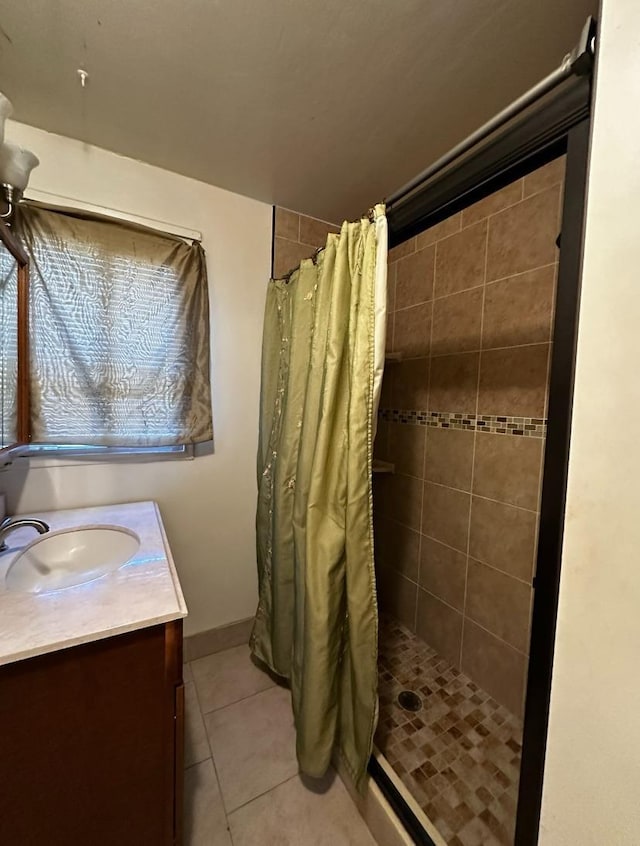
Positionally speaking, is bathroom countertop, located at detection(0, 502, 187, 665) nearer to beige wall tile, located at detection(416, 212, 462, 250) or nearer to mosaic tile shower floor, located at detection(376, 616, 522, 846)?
mosaic tile shower floor, located at detection(376, 616, 522, 846)

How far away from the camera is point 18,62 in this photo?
915 millimetres

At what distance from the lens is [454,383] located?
149 centimetres

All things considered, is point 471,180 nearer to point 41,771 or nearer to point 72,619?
point 72,619

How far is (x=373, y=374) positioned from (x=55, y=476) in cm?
128

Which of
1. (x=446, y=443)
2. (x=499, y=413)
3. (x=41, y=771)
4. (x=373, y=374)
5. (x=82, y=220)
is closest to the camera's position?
(x=41, y=771)

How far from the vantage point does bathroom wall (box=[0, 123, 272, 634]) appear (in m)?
1.23

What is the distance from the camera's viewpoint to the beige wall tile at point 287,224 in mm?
1587

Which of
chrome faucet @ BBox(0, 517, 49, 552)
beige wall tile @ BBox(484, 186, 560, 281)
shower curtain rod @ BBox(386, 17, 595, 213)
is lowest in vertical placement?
chrome faucet @ BBox(0, 517, 49, 552)

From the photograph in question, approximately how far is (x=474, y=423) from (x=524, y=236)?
2.46 feet

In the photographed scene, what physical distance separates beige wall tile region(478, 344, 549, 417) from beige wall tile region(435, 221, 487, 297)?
0.35 m

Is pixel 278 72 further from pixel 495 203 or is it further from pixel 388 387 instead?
pixel 388 387

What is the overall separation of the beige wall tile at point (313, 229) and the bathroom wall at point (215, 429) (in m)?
0.18

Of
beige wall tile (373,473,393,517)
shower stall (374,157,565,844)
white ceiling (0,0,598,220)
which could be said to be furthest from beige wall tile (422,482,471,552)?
white ceiling (0,0,598,220)

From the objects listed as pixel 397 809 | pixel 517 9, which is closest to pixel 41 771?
pixel 397 809
